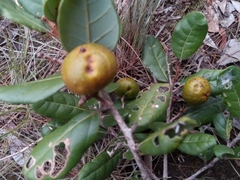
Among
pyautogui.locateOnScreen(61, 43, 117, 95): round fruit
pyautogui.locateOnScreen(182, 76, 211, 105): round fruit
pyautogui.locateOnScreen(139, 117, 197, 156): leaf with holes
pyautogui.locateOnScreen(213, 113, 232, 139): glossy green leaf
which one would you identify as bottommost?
pyautogui.locateOnScreen(213, 113, 232, 139): glossy green leaf

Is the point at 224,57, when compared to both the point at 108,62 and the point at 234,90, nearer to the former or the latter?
the point at 234,90

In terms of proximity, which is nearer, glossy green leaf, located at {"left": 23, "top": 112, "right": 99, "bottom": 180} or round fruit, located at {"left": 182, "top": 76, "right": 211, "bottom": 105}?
glossy green leaf, located at {"left": 23, "top": 112, "right": 99, "bottom": 180}

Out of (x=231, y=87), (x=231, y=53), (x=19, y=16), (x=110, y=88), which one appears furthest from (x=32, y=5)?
(x=231, y=53)

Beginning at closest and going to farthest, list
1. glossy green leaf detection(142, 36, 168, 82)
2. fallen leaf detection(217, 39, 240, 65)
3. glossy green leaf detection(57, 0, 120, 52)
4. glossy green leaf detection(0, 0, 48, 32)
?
glossy green leaf detection(57, 0, 120, 52)
glossy green leaf detection(0, 0, 48, 32)
glossy green leaf detection(142, 36, 168, 82)
fallen leaf detection(217, 39, 240, 65)

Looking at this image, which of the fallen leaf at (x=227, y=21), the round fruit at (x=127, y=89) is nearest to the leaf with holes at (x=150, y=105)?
the round fruit at (x=127, y=89)

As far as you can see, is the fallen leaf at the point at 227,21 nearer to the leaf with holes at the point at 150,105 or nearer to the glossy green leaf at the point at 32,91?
the leaf with holes at the point at 150,105

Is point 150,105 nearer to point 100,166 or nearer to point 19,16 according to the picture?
point 100,166

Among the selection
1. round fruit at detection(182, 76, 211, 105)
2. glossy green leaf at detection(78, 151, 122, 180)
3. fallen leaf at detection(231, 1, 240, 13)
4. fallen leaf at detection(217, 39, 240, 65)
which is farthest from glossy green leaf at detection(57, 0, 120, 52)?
fallen leaf at detection(231, 1, 240, 13)

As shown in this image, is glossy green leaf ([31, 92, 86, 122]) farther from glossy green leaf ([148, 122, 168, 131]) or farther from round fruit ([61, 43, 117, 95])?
round fruit ([61, 43, 117, 95])
